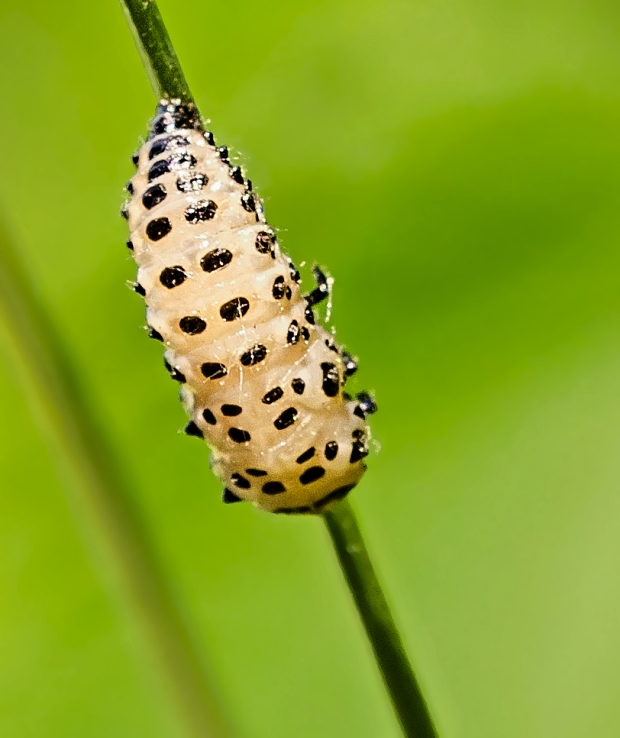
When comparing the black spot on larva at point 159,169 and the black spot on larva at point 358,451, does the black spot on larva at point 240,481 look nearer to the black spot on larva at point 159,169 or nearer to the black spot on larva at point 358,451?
the black spot on larva at point 358,451

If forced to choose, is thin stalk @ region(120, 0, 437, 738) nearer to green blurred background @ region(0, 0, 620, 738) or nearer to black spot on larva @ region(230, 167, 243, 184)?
black spot on larva @ region(230, 167, 243, 184)

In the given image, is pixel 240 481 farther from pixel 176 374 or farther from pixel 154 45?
pixel 154 45

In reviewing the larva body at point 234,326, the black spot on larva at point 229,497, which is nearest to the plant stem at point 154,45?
the larva body at point 234,326

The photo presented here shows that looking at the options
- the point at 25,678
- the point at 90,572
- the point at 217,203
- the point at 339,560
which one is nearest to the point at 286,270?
the point at 217,203

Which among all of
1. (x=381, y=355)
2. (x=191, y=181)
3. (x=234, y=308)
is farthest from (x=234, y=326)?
(x=381, y=355)

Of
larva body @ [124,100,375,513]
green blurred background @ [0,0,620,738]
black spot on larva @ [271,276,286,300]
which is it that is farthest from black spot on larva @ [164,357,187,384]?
green blurred background @ [0,0,620,738]

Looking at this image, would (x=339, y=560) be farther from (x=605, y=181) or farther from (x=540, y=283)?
(x=605, y=181)
